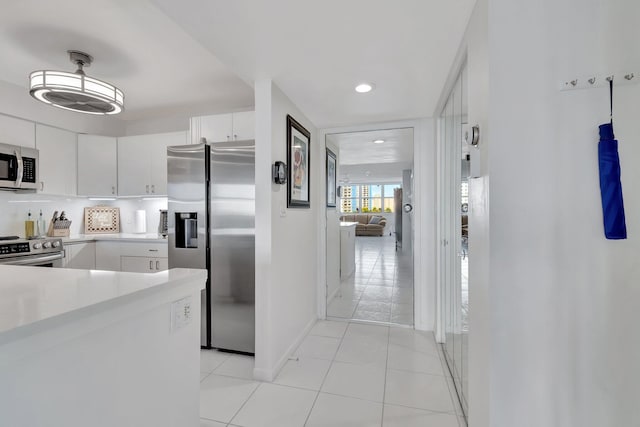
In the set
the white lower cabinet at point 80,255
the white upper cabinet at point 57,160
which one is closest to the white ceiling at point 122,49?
the white upper cabinet at point 57,160

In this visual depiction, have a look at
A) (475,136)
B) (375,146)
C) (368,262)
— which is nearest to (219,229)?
(475,136)

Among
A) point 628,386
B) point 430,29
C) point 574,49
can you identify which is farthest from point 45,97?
point 628,386

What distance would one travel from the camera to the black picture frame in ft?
11.9

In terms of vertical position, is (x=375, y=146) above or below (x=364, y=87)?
above

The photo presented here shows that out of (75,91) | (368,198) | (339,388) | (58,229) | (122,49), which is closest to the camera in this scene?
(75,91)

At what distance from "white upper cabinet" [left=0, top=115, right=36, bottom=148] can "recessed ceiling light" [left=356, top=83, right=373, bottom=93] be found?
3459 millimetres

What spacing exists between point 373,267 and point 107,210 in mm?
4831

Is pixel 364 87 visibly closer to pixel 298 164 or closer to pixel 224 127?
pixel 298 164

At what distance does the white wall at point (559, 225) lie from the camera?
1011 millimetres

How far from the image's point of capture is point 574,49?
3.43ft

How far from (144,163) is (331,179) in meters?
2.37

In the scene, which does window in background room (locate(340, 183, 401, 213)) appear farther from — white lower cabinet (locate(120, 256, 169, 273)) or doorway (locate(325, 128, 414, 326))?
white lower cabinet (locate(120, 256, 169, 273))

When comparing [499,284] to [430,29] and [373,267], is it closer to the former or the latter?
[430,29]

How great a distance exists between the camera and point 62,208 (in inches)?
140
